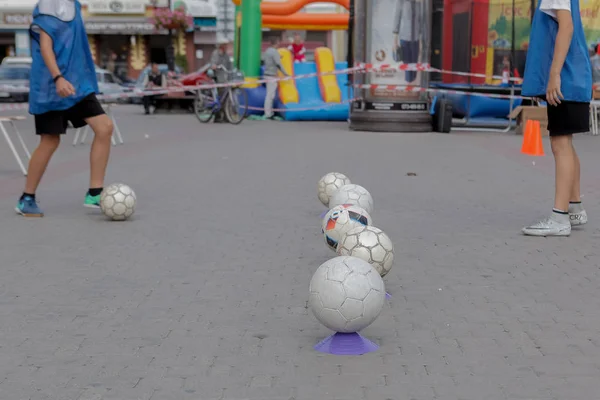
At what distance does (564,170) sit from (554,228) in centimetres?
42

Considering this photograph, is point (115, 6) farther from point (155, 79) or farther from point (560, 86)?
point (560, 86)

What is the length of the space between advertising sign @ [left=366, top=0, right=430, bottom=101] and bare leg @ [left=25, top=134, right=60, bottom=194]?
36.2 feet

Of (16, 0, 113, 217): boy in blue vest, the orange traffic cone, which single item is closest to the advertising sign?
the orange traffic cone

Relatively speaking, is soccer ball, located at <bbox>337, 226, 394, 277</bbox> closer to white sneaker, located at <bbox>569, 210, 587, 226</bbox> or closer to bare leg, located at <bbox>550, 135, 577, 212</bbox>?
bare leg, located at <bbox>550, 135, 577, 212</bbox>

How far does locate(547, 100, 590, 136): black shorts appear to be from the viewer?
6953 millimetres

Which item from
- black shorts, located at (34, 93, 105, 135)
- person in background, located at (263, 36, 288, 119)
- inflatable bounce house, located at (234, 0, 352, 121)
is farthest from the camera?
person in background, located at (263, 36, 288, 119)

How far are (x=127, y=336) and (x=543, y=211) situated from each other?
15.7 ft

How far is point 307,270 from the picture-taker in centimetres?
591

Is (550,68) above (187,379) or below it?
above

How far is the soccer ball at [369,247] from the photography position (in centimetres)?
511

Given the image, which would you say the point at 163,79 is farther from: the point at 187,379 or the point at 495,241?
the point at 187,379

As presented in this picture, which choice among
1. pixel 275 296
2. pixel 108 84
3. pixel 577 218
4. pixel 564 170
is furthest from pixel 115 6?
pixel 275 296

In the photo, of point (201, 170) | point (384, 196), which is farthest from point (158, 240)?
point (201, 170)

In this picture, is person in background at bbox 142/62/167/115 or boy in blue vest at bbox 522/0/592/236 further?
person in background at bbox 142/62/167/115
